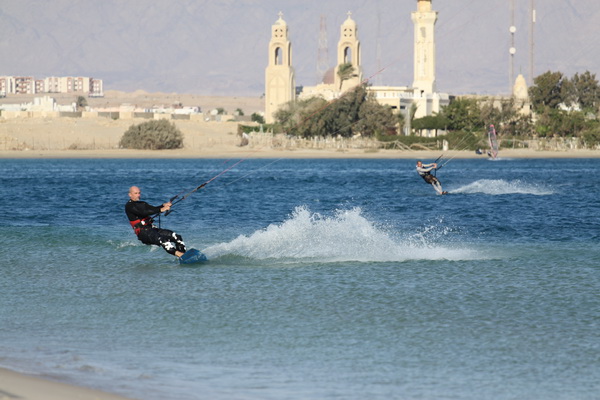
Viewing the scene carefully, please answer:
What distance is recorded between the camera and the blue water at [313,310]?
10.6 m

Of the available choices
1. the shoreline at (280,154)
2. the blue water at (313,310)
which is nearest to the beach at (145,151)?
the shoreline at (280,154)

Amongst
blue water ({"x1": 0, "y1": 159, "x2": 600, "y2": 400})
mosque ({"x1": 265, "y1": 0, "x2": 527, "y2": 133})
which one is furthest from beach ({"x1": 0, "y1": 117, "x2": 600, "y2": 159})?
blue water ({"x1": 0, "y1": 159, "x2": 600, "y2": 400})

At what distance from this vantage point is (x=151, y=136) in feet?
385

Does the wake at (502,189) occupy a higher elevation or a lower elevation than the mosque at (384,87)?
lower

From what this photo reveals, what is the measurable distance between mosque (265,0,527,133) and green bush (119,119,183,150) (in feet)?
66.6

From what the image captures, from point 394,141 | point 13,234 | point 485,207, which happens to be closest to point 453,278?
point 13,234

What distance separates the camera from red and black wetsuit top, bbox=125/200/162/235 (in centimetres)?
1784

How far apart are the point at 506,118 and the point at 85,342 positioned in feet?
340

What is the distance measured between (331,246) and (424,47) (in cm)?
12210

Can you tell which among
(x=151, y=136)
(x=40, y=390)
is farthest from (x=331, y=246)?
(x=151, y=136)

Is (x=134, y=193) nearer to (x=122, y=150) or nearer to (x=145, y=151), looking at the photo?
(x=145, y=151)

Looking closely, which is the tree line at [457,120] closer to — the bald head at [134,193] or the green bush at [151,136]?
the green bush at [151,136]

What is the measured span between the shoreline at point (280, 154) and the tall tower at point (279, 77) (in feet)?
150

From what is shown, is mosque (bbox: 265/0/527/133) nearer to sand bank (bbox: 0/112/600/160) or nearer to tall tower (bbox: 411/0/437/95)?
tall tower (bbox: 411/0/437/95)
